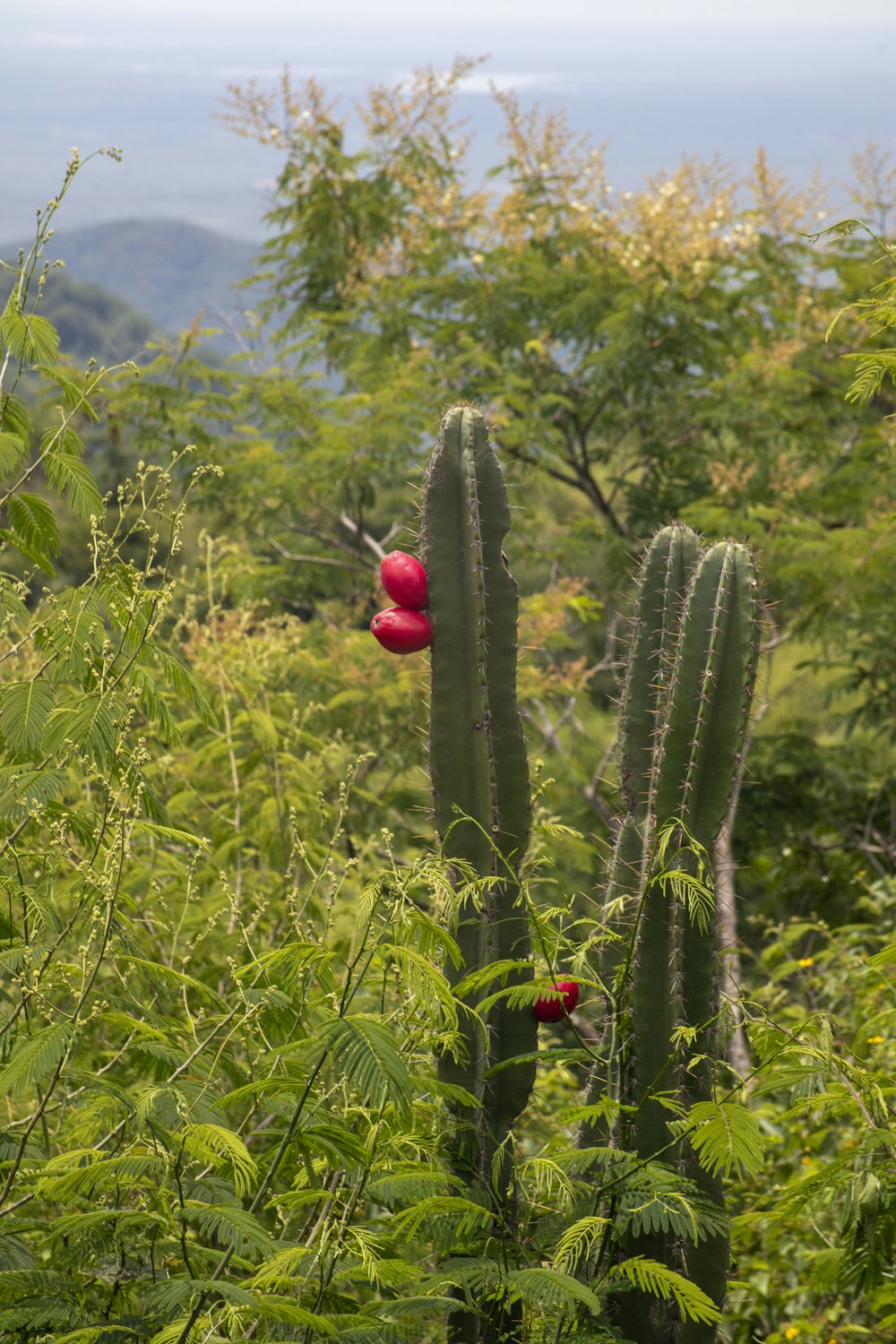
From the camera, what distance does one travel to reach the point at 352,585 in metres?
12.9

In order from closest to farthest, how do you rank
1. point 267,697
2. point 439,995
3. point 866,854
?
1. point 439,995
2. point 267,697
3. point 866,854

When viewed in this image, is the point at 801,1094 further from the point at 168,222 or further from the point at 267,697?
the point at 168,222

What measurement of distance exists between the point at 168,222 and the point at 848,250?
384 ft

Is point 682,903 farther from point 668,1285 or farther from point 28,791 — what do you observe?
point 28,791

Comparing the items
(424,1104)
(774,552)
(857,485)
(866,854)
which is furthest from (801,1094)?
(857,485)

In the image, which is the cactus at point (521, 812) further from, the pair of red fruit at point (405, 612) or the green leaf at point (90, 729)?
the green leaf at point (90, 729)

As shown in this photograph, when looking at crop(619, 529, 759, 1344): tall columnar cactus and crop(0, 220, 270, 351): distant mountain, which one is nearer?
crop(619, 529, 759, 1344): tall columnar cactus

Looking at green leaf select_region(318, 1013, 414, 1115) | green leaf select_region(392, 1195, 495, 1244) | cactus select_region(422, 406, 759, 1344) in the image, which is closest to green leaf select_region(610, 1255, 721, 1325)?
green leaf select_region(392, 1195, 495, 1244)

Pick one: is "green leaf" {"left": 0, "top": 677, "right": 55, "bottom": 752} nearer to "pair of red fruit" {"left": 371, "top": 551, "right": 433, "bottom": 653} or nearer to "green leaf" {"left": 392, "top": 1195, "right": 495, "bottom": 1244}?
"pair of red fruit" {"left": 371, "top": 551, "right": 433, "bottom": 653}

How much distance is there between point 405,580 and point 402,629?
12 cm

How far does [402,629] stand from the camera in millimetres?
2812

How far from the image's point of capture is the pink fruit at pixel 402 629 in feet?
9.11

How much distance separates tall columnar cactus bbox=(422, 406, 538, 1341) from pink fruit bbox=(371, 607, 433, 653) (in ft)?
0.12

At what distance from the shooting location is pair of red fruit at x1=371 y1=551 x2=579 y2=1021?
2.78 m
